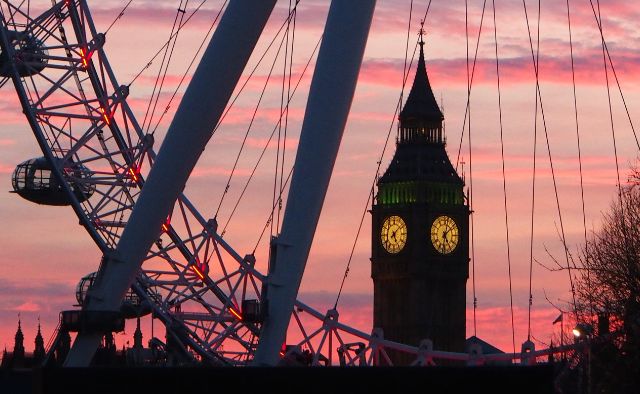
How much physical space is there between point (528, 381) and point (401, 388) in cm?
245

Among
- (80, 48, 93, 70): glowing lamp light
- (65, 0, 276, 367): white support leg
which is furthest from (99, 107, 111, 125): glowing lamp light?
(65, 0, 276, 367): white support leg

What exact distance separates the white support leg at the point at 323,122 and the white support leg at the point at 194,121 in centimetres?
194

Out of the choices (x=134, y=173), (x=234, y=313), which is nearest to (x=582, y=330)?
(x=234, y=313)

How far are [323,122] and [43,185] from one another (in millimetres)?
39326

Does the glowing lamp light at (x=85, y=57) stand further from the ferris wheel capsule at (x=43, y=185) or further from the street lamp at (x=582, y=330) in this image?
the street lamp at (x=582, y=330)

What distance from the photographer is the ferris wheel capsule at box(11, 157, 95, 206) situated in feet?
325

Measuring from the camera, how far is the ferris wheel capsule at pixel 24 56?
94.8 m

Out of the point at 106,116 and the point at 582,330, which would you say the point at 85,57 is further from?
the point at 582,330

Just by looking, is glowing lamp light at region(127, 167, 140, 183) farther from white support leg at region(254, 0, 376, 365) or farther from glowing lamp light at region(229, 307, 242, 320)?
white support leg at region(254, 0, 376, 365)

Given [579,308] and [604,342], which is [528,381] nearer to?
[604,342]

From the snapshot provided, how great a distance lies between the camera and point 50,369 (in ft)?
152

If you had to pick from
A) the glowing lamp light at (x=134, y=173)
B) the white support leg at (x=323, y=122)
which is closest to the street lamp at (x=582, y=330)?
the white support leg at (x=323, y=122)

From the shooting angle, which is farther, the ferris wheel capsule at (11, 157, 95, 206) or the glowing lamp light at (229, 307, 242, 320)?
the ferris wheel capsule at (11, 157, 95, 206)

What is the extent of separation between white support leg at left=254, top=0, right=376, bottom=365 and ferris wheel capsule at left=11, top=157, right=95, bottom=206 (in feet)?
97.2
